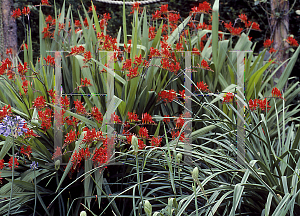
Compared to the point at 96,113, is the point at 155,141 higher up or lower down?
lower down

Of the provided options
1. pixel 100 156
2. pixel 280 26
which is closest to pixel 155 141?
pixel 100 156

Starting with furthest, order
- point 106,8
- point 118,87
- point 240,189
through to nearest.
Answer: point 106,8 < point 118,87 < point 240,189

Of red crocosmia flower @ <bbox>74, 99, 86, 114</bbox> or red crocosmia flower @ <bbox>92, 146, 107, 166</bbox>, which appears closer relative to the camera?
red crocosmia flower @ <bbox>92, 146, 107, 166</bbox>

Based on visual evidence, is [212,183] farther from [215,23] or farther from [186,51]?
[215,23]

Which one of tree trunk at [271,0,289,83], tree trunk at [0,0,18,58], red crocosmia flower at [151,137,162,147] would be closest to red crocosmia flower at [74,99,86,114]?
red crocosmia flower at [151,137,162,147]

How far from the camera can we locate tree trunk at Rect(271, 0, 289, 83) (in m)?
3.04

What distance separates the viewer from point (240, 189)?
39.4 inches

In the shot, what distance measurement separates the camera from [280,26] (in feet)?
10.1

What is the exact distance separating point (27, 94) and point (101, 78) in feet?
1.51

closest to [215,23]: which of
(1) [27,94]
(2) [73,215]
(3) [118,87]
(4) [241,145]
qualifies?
(3) [118,87]

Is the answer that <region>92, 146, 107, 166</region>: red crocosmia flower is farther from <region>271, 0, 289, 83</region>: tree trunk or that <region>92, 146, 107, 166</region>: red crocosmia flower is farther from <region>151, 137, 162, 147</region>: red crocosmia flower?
<region>271, 0, 289, 83</region>: tree trunk

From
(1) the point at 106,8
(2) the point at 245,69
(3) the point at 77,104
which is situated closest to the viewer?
(3) the point at 77,104

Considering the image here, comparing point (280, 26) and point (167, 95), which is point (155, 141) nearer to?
point (167, 95)

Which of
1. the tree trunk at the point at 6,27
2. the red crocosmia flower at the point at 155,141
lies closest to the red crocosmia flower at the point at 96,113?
the red crocosmia flower at the point at 155,141
